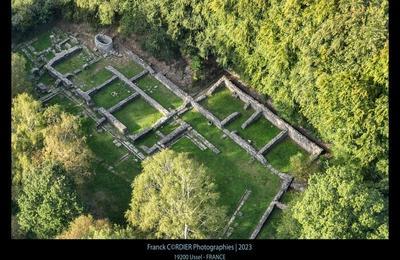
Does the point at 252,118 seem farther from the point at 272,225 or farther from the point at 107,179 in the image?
the point at 107,179

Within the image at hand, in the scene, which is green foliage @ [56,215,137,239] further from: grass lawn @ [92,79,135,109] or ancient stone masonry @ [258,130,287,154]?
grass lawn @ [92,79,135,109]

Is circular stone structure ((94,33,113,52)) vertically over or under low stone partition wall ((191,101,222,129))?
under

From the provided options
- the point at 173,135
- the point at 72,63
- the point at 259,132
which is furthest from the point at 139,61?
the point at 259,132

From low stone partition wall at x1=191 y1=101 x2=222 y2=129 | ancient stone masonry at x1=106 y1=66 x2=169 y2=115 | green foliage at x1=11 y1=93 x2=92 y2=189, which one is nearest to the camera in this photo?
green foliage at x1=11 y1=93 x2=92 y2=189

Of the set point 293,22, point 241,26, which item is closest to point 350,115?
point 293,22

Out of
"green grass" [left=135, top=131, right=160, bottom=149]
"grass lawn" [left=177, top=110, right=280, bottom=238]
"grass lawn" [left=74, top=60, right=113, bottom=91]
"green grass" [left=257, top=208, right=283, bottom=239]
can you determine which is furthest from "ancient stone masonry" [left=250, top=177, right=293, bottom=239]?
"grass lawn" [left=74, top=60, right=113, bottom=91]

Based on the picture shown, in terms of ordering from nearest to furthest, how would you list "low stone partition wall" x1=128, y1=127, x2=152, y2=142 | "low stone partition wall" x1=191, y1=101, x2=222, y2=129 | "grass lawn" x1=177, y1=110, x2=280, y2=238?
"grass lawn" x1=177, y1=110, x2=280, y2=238, "low stone partition wall" x1=128, y1=127, x2=152, y2=142, "low stone partition wall" x1=191, y1=101, x2=222, y2=129

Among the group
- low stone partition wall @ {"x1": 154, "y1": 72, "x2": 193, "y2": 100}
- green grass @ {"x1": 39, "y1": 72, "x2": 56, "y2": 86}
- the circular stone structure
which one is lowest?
green grass @ {"x1": 39, "y1": 72, "x2": 56, "y2": 86}

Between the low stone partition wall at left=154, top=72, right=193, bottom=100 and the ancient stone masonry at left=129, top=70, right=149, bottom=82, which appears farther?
the ancient stone masonry at left=129, top=70, right=149, bottom=82
